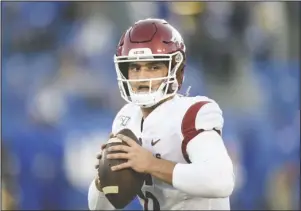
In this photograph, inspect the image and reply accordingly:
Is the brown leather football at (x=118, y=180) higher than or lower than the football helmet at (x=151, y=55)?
lower

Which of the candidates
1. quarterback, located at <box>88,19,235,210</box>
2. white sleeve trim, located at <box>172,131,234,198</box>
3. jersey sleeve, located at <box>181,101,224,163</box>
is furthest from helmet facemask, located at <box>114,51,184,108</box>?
white sleeve trim, located at <box>172,131,234,198</box>

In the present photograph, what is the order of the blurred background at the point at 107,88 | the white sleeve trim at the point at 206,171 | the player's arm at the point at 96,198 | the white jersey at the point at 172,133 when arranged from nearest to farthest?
the white sleeve trim at the point at 206,171 → the white jersey at the point at 172,133 → the player's arm at the point at 96,198 → the blurred background at the point at 107,88

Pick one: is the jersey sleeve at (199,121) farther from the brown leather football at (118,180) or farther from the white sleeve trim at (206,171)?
the brown leather football at (118,180)

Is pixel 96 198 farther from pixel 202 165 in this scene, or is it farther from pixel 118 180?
pixel 202 165

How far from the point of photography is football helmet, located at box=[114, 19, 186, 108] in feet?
6.72

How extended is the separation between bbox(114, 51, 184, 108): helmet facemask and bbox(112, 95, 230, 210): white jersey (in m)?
0.05

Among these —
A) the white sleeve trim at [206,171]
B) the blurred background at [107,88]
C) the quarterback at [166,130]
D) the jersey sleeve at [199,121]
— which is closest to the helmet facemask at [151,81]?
the quarterback at [166,130]

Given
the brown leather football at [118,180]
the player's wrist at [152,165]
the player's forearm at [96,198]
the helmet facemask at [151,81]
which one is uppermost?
the helmet facemask at [151,81]

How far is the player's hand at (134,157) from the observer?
1.87 m

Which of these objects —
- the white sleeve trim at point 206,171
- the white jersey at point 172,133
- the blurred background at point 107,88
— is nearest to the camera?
the white sleeve trim at point 206,171

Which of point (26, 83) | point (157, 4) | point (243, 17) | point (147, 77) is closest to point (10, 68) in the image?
point (26, 83)

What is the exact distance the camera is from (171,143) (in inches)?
78.7

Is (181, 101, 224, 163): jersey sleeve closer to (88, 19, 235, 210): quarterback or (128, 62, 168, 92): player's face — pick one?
(88, 19, 235, 210): quarterback

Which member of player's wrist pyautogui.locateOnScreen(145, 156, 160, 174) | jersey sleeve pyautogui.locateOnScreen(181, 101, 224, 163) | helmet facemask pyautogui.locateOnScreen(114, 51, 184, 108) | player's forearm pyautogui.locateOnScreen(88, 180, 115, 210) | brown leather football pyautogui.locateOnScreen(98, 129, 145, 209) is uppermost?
helmet facemask pyautogui.locateOnScreen(114, 51, 184, 108)
